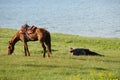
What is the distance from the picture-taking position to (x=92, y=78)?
53.1 ft

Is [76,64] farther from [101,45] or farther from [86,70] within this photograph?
[101,45]

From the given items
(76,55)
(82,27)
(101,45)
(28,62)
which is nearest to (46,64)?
(28,62)

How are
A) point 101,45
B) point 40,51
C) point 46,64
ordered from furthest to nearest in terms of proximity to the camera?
point 101,45 < point 40,51 < point 46,64

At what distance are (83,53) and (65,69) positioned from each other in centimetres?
902

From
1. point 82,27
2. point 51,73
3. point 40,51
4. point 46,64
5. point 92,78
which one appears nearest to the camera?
point 92,78

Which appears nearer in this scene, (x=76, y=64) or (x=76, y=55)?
(x=76, y=64)

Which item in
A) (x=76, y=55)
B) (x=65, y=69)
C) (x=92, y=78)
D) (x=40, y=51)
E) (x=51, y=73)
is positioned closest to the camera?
(x=92, y=78)

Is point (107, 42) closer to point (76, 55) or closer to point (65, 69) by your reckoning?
point (76, 55)

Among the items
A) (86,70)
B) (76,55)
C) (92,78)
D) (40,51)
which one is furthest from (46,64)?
(40,51)

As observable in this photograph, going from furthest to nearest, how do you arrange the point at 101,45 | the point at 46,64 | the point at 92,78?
the point at 101,45, the point at 46,64, the point at 92,78

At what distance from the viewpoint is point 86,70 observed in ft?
63.8

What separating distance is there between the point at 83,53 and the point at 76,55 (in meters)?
0.80

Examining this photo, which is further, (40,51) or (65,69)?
(40,51)

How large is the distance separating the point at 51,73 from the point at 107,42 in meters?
26.8
